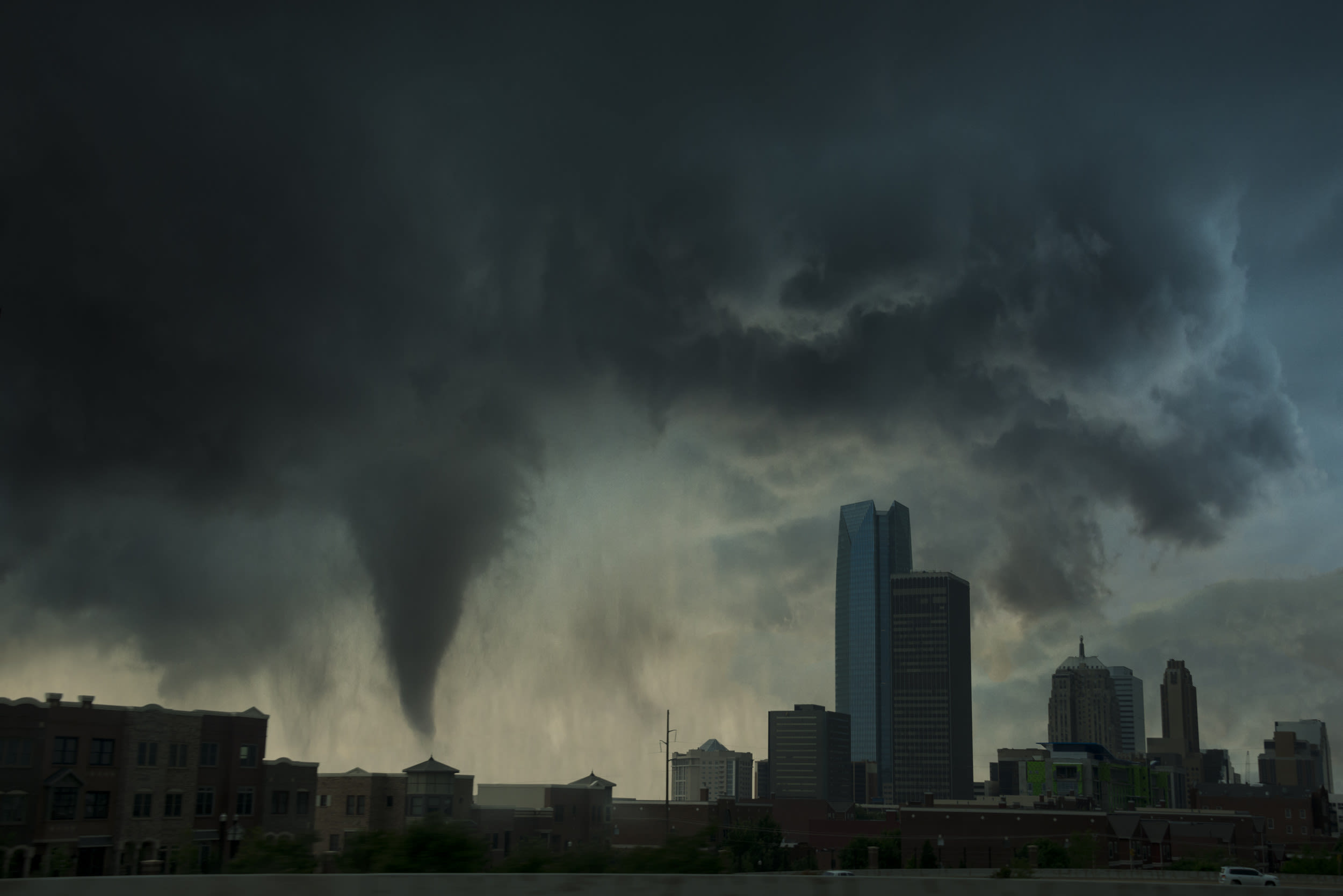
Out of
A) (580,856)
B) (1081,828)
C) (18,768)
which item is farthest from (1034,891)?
(1081,828)

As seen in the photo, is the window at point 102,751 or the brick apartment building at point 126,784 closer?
the brick apartment building at point 126,784

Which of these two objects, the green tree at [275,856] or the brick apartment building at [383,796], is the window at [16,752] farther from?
the green tree at [275,856]

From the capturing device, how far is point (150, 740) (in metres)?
71.8

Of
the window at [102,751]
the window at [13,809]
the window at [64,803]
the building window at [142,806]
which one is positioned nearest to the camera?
the window at [13,809]

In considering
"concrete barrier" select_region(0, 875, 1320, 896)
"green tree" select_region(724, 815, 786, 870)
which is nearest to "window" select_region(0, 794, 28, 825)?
"green tree" select_region(724, 815, 786, 870)

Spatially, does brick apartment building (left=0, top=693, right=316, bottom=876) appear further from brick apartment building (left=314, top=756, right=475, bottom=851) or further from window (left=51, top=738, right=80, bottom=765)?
brick apartment building (left=314, top=756, right=475, bottom=851)

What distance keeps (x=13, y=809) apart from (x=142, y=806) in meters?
9.17

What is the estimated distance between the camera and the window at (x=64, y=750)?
6550 centimetres

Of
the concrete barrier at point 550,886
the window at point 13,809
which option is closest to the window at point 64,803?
the window at point 13,809

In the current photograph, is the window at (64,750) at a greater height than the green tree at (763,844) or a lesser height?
greater

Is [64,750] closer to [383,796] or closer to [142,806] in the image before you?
[142,806]

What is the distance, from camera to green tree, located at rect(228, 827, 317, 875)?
1680cm

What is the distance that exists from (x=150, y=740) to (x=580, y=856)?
65.7 meters

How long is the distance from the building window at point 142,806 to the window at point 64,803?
4.12 meters
